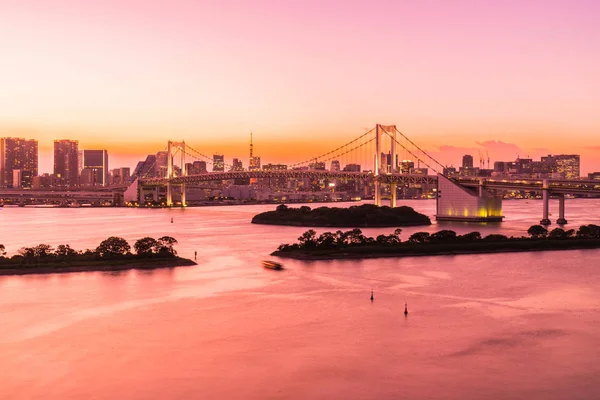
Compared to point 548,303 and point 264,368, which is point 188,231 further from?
point 264,368

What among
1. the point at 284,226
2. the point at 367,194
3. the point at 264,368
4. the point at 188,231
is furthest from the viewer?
the point at 367,194

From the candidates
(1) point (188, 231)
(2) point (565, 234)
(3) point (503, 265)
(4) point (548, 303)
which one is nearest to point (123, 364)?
(4) point (548, 303)

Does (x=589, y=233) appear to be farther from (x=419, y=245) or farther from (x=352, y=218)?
(x=352, y=218)

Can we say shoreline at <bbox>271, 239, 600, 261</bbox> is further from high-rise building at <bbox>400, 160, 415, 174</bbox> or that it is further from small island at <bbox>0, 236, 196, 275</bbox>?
high-rise building at <bbox>400, 160, 415, 174</bbox>

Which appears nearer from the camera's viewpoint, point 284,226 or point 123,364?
point 123,364

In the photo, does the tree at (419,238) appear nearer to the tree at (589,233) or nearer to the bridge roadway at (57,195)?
the tree at (589,233)

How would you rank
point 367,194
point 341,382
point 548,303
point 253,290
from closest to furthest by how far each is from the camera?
point 341,382 → point 548,303 → point 253,290 → point 367,194
